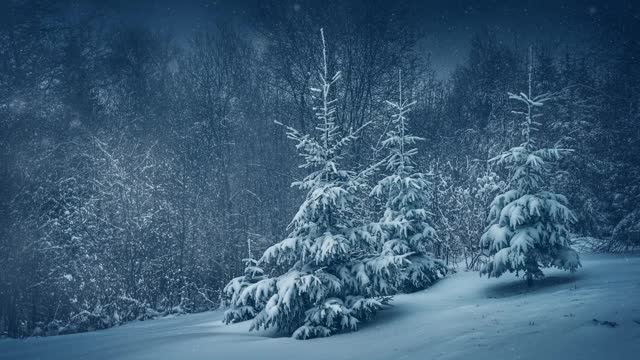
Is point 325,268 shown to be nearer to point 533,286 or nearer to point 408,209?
point 408,209

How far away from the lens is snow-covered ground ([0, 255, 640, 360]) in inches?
327

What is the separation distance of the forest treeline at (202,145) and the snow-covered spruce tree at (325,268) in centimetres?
312

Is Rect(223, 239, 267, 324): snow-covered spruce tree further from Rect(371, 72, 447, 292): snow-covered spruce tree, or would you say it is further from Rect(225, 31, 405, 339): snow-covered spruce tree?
Rect(371, 72, 447, 292): snow-covered spruce tree

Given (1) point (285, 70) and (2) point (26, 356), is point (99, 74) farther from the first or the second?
(2) point (26, 356)

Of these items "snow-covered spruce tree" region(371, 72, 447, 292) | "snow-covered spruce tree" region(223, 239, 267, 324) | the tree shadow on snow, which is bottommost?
the tree shadow on snow

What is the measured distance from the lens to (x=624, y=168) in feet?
68.8

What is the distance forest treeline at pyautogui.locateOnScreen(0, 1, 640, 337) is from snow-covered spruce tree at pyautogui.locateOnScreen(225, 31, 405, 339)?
3117 mm

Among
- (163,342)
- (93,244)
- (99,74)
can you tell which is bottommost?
(163,342)

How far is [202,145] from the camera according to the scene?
2883 centimetres

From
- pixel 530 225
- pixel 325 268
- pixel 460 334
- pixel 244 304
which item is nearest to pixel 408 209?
pixel 530 225

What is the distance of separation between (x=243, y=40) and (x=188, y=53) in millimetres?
3835

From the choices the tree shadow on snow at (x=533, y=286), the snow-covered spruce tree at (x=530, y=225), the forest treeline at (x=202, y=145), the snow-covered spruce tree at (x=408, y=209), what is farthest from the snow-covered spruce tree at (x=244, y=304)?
the tree shadow on snow at (x=533, y=286)

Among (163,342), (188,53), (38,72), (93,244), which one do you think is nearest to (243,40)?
(188,53)

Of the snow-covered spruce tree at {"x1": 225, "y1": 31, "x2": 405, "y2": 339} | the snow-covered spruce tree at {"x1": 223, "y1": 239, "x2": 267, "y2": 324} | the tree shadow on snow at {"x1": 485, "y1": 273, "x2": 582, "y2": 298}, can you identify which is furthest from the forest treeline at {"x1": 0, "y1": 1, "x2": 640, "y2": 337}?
the tree shadow on snow at {"x1": 485, "y1": 273, "x2": 582, "y2": 298}
